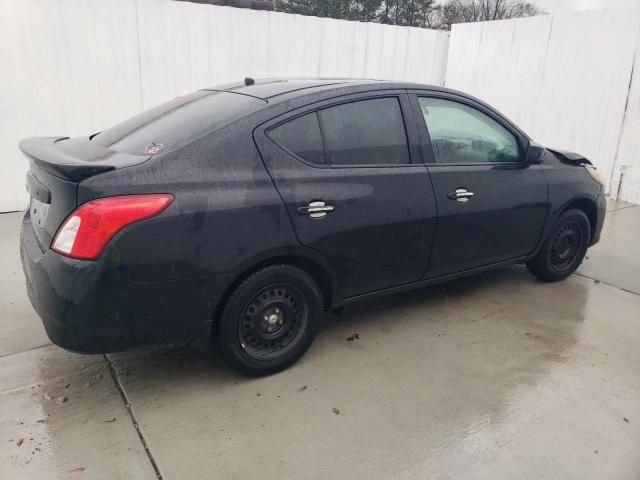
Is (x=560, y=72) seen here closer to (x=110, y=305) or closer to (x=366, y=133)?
(x=366, y=133)

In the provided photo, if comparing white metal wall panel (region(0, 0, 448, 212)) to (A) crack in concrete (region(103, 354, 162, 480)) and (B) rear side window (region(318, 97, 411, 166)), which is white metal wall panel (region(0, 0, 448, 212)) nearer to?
(A) crack in concrete (region(103, 354, 162, 480))

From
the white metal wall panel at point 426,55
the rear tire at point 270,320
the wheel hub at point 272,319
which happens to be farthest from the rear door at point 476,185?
the white metal wall panel at point 426,55

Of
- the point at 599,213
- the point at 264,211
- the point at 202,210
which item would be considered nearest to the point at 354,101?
the point at 264,211

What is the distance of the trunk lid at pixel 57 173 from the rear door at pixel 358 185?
805mm

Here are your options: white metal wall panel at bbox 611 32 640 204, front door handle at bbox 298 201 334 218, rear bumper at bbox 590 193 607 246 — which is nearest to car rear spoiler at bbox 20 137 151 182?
front door handle at bbox 298 201 334 218

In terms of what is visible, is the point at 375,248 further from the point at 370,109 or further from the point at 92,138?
the point at 92,138

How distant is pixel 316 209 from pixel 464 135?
1.47m

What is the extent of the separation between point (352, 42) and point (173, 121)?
5866 millimetres

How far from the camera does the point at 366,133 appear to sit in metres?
3.30

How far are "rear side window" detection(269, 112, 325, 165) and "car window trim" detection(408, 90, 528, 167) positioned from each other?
2.68 ft

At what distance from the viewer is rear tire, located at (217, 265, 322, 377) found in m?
2.86

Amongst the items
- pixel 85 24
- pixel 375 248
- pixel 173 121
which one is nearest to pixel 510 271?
pixel 375 248

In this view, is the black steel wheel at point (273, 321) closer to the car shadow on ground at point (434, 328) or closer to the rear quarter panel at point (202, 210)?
the car shadow on ground at point (434, 328)

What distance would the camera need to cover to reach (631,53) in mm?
7160
